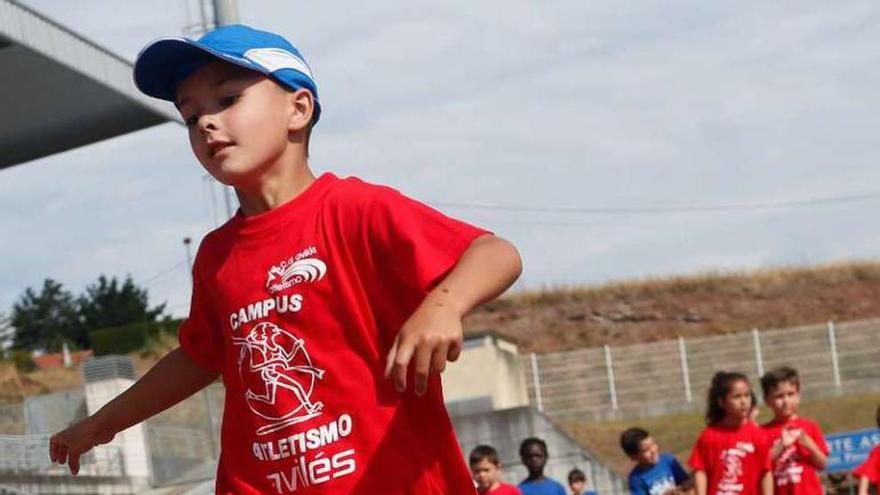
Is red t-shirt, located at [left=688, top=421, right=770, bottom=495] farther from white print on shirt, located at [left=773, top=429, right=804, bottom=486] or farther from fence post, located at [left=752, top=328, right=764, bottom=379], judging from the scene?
fence post, located at [left=752, top=328, right=764, bottom=379]

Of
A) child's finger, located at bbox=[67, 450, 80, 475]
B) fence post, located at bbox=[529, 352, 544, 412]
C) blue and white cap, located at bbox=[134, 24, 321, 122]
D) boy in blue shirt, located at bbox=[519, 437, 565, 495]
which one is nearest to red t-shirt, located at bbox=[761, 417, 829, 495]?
boy in blue shirt, located at bbox=[519, 437, 565, 495]

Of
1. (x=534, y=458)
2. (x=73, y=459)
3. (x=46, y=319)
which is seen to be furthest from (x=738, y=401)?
(x=46, y=319)

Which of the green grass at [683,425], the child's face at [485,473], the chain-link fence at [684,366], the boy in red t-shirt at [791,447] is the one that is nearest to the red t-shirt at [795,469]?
the boy in red t-shirt at [791,447]

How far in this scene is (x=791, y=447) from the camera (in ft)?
39.7

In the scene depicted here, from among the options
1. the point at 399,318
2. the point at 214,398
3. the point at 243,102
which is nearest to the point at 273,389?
the point at 399,318

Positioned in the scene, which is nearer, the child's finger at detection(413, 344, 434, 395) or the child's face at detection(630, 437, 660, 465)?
the child's finger at detection(413, 344, 434, 395)

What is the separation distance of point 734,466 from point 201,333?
8116 mm

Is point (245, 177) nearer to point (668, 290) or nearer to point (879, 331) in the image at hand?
point (879, 331)

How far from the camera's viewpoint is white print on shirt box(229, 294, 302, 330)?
4.26 meters

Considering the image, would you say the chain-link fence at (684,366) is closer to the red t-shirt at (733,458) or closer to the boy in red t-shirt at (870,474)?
the boy in red t-shirt at (870,474)

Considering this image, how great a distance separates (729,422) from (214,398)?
338 inches

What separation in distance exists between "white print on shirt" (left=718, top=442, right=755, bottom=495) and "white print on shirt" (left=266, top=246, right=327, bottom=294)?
845 centimetres

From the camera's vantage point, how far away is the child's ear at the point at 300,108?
4.46 meters

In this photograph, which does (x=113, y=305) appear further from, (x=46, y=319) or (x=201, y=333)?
(x=201, y=333)
